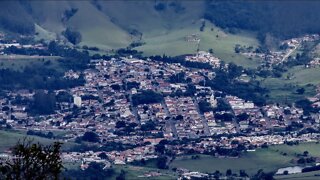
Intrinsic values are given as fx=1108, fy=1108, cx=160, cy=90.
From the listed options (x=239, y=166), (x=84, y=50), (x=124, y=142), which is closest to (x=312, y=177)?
(x=239, y=166)

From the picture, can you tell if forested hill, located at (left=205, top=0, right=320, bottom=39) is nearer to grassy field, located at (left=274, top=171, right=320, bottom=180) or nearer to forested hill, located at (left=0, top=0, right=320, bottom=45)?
forested hill, located at (left=0, top=0, right=320, bottom=45)

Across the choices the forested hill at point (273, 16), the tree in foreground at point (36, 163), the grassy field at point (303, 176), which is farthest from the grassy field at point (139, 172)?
the forested hill at point (273, 16)

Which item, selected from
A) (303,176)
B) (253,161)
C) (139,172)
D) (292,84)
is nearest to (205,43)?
(292,84)

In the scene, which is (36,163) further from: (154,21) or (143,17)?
(143,17)

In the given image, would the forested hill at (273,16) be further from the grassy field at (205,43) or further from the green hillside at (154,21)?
the grassy field at (205,43)

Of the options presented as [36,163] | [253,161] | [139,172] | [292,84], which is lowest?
[36,163]

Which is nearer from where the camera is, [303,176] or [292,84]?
[303,176]

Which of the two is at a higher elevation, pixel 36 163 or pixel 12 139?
pixel 12 139

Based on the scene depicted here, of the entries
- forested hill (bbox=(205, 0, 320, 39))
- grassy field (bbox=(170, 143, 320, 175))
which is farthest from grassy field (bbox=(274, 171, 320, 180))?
forested hill (bbox=(205, 0, 320, 39))
